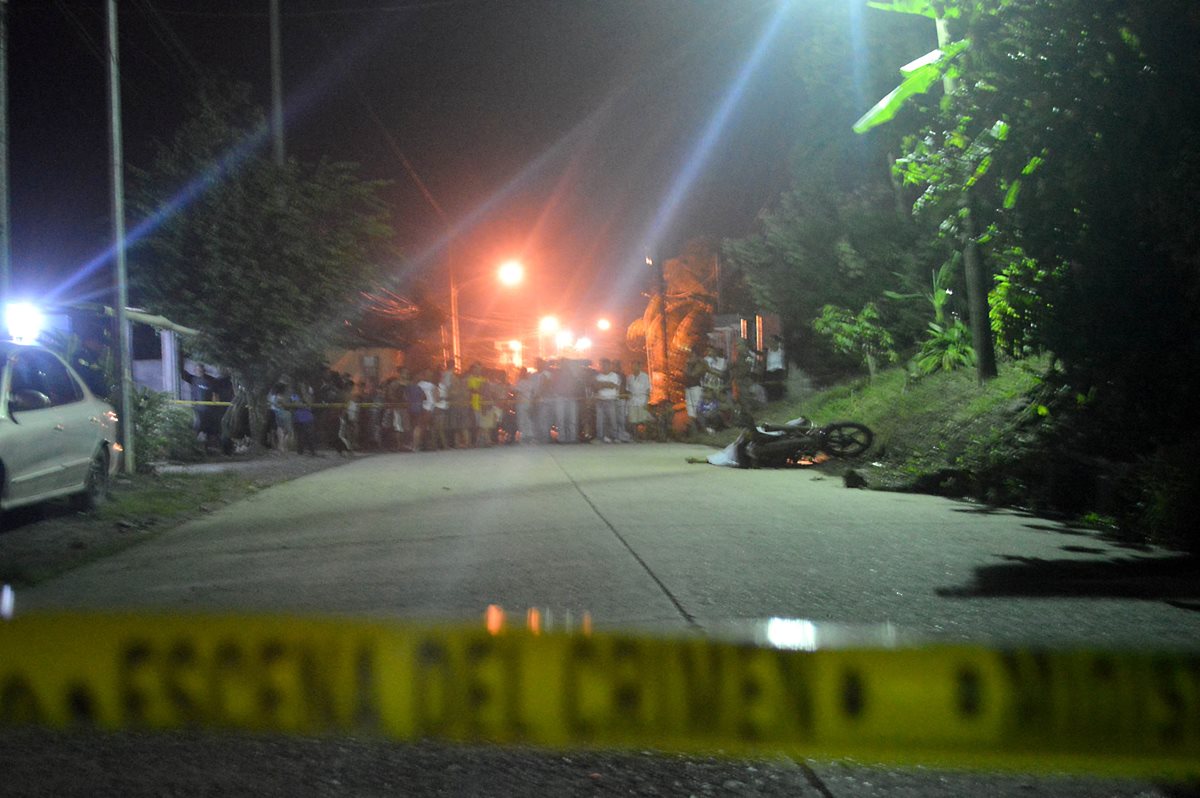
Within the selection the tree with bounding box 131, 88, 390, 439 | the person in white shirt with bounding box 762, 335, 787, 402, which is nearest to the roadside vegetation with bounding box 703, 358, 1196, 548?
the person in white shirt with bounding box 762, 335, 787, 402

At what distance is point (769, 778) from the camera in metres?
3.41

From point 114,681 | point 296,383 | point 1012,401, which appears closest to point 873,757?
point 114,681

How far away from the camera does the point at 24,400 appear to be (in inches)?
336

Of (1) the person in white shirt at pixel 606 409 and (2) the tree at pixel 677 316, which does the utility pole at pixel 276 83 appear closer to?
(1) the person in white shirt at pixel 606 409

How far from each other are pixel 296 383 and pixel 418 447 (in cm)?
257

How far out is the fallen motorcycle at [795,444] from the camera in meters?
14.5

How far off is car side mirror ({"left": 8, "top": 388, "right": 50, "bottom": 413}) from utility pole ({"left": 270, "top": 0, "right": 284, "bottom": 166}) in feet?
37.4

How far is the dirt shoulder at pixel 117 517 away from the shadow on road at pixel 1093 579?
18.5 feet

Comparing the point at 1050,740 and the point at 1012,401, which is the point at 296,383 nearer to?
the point at 1012,401

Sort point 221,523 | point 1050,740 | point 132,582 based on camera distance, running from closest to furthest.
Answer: point 1050,740 → point 132,582 → point 221,523

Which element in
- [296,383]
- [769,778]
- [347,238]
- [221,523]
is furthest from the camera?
[296,383]

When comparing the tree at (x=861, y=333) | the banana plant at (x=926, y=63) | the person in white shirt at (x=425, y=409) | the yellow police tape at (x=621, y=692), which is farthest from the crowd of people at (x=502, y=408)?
the yellow police tape at (x=621, y=692)

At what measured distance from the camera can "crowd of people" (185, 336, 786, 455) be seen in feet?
70.5

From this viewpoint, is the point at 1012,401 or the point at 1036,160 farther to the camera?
the point at 1012,401
